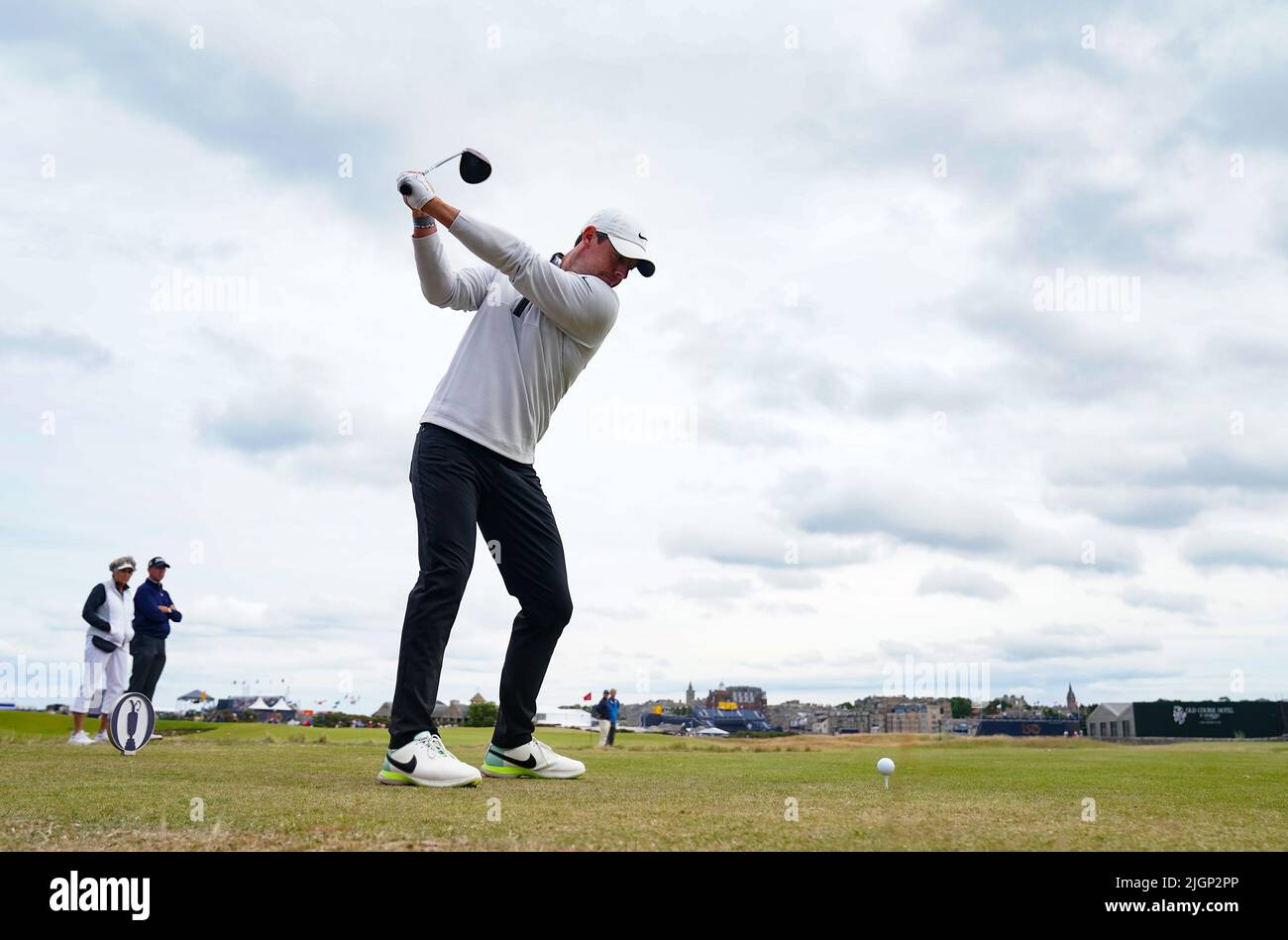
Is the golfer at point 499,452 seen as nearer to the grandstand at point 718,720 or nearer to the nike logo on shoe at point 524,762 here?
the nike logo on shoe at point 524,762

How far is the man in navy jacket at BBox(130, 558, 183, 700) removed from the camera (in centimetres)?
1190

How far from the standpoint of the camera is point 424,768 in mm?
4645

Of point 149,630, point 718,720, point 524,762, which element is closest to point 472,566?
point 524,762

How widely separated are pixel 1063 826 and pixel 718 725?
400 ft

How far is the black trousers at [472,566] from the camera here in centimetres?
488

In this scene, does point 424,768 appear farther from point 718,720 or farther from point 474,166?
point 718,720

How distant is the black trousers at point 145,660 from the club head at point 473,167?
29.8ft

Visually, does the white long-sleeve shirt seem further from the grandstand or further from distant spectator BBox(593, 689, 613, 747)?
the grandstand

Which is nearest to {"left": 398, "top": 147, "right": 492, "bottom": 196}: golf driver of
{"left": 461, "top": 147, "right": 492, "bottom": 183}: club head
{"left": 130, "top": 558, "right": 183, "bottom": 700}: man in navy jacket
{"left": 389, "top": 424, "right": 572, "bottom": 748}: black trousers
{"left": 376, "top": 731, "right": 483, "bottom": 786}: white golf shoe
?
{"left": 461, "top": 147, "right": 492, "bottom": 183}: club head

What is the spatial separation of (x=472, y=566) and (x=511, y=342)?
1.17 m

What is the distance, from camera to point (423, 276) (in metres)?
5.27

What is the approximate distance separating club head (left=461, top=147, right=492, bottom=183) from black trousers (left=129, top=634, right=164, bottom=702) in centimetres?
908
